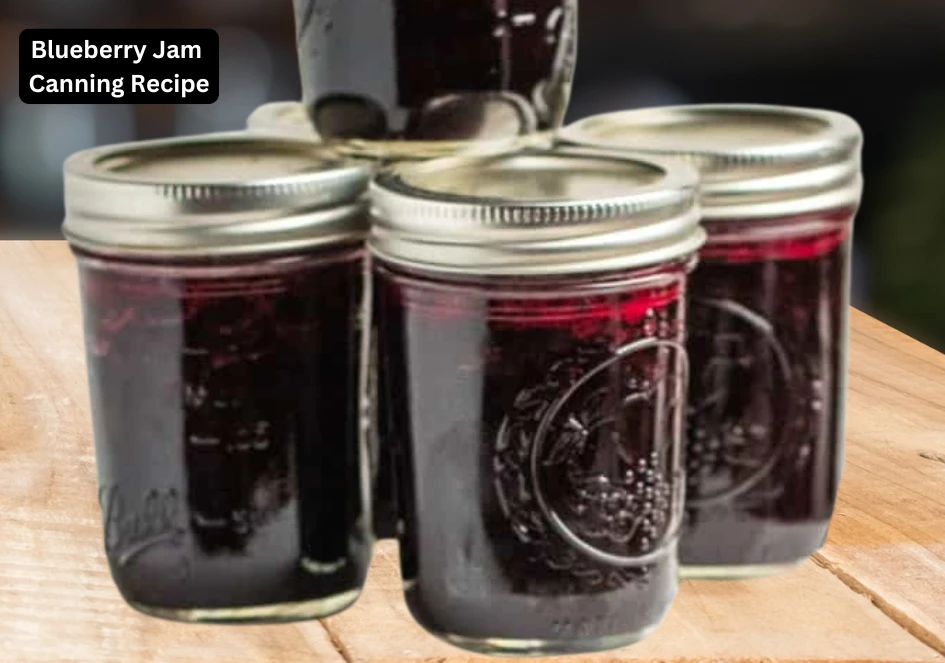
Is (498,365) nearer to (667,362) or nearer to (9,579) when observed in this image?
(667,362)

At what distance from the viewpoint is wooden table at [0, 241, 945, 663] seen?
2.65ft

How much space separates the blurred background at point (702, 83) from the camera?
2.21 m

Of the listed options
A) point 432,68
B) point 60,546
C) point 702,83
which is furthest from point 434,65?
point 702,83

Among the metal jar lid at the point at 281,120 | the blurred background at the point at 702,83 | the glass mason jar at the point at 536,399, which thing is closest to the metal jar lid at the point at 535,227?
the glass mason jar at the point at 536,399

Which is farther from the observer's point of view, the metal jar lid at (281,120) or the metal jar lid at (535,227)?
the metal jar lid at (281,120)

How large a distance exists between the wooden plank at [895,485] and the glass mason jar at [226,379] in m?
0.31

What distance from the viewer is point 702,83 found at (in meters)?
2.27

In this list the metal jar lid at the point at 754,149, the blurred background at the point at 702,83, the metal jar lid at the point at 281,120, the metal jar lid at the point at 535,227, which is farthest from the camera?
the blurred background at the point at 702,83

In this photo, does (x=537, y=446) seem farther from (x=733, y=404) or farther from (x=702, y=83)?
(x=702, y=83)

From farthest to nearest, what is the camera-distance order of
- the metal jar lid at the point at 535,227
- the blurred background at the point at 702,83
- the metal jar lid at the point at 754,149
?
the blurred background at the point at 702,83
the metal jar lid at the point at 754,149
the metal jar lid at the point at 535,227

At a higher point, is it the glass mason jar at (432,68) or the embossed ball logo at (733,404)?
the glass mason jar at (432,68)

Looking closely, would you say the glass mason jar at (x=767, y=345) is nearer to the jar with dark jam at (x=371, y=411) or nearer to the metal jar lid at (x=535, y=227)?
the metal jar lid at (x=535, y=227)

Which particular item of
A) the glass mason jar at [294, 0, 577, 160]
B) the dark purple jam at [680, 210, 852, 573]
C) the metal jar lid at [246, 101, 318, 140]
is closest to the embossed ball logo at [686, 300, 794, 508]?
the dark purple jam at [680, 210, 852, 573]

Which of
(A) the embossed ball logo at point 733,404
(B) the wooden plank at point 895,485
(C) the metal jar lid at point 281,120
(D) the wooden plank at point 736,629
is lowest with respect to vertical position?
(B) the wooden plank at point 895,485
